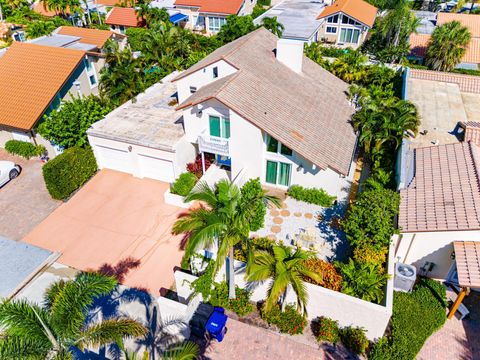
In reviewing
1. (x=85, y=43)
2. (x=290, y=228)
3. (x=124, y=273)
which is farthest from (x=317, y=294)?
(x=85, y=43)

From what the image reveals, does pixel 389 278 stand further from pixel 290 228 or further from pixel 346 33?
pixel 346 33

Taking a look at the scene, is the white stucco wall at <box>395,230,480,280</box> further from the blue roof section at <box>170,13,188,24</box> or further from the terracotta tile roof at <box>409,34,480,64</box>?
the blue roof section at <box>170,13,188,24</box>

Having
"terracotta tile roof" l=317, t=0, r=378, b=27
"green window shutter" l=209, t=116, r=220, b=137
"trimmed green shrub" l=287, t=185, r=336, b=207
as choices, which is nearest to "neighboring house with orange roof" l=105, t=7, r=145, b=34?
"terracotta tile roof" l=317, t=0, r=378, b=27

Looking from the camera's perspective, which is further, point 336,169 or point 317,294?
point 336,169

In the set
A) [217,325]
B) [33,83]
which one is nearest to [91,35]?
[33,83]

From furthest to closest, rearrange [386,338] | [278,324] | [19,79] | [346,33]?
1. [346,33]
2. [19,79]
3. [278,324]
4. [386,338]

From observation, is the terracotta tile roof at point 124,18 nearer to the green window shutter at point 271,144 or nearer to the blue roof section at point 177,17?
the blue roof section at point 177,17
